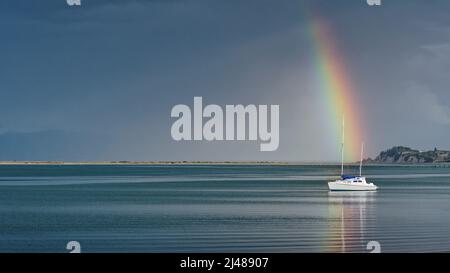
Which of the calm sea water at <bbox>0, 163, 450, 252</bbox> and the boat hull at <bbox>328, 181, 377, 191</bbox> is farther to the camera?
the boat hull at <bbox>328, 181, 377, 191</bbox>

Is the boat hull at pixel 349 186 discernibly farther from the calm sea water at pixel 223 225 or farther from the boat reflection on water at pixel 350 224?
the calm sea water at pixel 223 225

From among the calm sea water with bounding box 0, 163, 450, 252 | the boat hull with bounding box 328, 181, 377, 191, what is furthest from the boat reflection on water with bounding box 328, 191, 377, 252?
the boat hull with bounding box 328, 181, 377, 191

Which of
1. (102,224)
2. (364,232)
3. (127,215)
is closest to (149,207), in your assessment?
(127,215)

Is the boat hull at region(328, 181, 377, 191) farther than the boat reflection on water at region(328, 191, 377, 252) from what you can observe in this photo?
Yes

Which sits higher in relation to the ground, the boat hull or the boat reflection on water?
the boat hull

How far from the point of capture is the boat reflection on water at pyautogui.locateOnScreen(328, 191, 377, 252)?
2492 cm

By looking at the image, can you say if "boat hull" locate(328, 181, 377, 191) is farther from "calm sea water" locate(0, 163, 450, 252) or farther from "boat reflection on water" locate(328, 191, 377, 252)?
"calm sea water" locate(0, 163, 450, 252)

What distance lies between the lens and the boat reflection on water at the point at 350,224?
981 inches

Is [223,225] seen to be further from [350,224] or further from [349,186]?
[349,186]

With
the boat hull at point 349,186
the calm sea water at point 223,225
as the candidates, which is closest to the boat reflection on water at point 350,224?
the calm sea water at point 223,225
